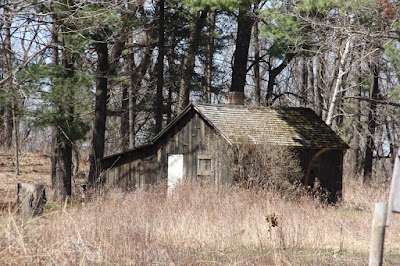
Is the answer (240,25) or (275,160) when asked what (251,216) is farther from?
(240,25)

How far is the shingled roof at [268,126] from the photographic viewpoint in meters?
18.3

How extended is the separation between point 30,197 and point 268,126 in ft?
38.1

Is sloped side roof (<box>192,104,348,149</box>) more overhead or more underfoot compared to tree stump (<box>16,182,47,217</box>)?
more overhead

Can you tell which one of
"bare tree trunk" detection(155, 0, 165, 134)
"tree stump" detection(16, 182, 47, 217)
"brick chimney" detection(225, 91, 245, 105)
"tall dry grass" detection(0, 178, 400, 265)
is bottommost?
"tall dry grass" detection(0, 178, 400, 265)

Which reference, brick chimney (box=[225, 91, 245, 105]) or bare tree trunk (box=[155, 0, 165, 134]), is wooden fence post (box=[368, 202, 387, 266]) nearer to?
brick chimney (box=[225, 91, 245, 105])

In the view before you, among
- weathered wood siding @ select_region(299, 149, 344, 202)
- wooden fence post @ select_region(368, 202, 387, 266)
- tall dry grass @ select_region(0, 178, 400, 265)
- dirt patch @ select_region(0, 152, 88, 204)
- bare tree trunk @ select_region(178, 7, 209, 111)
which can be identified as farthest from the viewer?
bare tree trunk @ select_region(178, 7, 209, 111)

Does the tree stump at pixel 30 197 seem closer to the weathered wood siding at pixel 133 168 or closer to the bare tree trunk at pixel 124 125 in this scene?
the weathered wood siding at pixel 133 168

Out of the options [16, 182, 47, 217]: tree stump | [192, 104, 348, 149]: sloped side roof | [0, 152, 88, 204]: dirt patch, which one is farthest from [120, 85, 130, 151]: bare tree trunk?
[16, 182, 47, 217]: tree stump

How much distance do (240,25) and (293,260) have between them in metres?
18.8

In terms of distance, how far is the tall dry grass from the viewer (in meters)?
7.43

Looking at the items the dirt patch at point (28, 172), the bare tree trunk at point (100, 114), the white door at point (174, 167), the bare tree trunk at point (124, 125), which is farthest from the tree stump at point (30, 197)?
the bare tree trunk at point (124, 125)

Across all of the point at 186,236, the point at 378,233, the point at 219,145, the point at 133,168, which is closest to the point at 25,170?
the point at 133,168

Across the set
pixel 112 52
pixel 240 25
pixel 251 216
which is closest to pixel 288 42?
pixel 240 25

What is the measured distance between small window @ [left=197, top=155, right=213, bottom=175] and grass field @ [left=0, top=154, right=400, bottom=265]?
5901 millimetres
